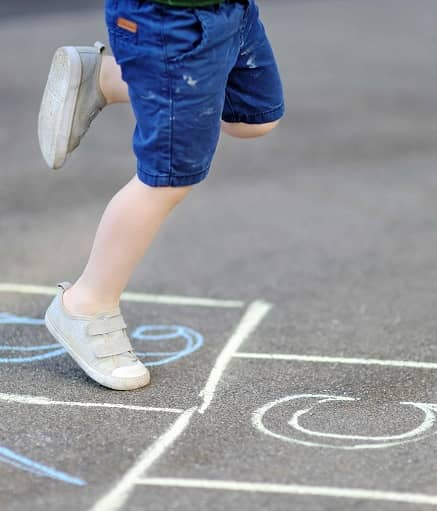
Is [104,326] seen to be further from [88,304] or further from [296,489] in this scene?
[296,489]

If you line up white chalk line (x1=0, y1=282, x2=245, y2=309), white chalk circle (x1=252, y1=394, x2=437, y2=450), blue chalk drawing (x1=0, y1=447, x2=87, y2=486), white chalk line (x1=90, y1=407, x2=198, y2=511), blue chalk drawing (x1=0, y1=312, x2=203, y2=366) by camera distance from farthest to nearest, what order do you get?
white chalk line (x1=0, y1=282, x2=245, y2=309) < blue chalk drawing (x1=0, y1=312, x2=203, y2=366) < white chalk circle (x1=252, y1=394, x2=437, y2=450) < blue chalk drawing (x1=0, y1=447, x2=87, y2=486) < white chalk line (x1=90, y1=407, x2=198, y2=511)

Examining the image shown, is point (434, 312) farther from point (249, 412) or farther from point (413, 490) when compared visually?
point (413, 490)

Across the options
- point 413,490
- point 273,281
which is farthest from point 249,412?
point 273,281

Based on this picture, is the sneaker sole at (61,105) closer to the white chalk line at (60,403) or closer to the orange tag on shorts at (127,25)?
the orange tag on shorts at (127,25)

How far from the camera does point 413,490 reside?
2.61m

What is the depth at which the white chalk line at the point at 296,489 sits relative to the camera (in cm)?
256

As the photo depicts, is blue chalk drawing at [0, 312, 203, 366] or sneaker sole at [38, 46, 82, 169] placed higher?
sneaker sole at [38, 46, 82, 169]

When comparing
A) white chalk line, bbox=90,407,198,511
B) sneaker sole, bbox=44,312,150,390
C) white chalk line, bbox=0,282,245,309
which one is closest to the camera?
white chalk line, bbox=90,407,198,511

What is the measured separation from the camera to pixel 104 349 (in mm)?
3217

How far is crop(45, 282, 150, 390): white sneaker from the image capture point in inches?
126

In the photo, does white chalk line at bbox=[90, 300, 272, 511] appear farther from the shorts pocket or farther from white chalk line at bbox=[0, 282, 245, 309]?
the shorts pocket

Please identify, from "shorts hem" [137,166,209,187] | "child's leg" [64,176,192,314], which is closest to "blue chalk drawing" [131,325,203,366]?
"child's leg" [64,176,192,314]

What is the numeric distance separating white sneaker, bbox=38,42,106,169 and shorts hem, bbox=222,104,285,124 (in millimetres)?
398

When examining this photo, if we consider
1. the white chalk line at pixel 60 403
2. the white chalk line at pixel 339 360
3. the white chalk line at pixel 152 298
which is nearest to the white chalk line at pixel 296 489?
the white chalk line at pixel 60 403
